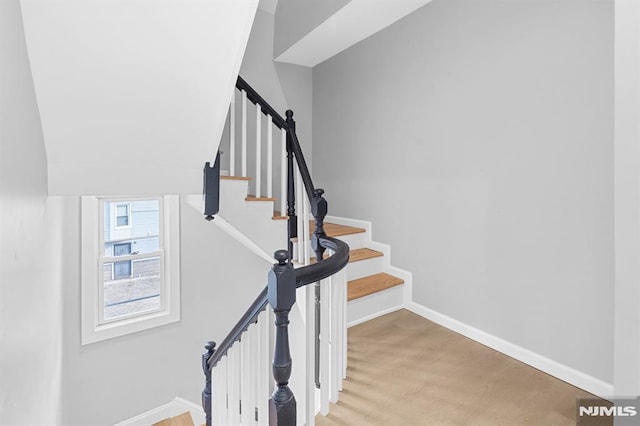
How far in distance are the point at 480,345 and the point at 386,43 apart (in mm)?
2606

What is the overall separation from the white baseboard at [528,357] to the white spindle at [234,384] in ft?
5.10

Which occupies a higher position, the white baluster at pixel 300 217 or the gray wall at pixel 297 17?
the gray wall at pixel 297 17

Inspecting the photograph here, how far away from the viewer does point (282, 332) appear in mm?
1190

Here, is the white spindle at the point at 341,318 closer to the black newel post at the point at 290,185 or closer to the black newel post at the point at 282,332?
the black newel post at the point at 282,332

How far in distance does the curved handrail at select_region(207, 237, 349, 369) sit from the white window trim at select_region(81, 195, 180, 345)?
1.61 meters

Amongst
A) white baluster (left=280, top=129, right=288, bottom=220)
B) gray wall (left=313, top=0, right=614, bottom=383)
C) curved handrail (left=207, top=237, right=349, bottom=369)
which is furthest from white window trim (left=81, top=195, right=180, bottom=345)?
gray wall (left=313, top=0, right=614, bottom=383)

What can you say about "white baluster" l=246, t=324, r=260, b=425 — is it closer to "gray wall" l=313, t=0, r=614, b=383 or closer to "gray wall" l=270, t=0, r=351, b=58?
"gray wall" l=313, t=0, r=614, b=383

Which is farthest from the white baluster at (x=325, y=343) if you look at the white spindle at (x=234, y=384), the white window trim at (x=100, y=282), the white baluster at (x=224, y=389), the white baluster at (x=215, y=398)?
the white window trim at (x=100, y=282)

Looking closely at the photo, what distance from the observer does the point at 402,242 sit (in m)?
2.83

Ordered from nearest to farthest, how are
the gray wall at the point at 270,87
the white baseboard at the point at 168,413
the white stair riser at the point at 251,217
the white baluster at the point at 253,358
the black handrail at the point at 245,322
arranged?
1. the black handrail at the point at 245,322
2. the white baluster at the point at 253,358
3. the white stair riser at the point at 251,217
4. the white baseboard at the point at 168,413
5. the gray wall at the point at 270,87

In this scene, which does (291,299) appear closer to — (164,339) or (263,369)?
(263,369)

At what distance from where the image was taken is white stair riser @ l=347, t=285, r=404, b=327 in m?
2.45

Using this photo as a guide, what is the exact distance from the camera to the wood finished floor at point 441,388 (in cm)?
154

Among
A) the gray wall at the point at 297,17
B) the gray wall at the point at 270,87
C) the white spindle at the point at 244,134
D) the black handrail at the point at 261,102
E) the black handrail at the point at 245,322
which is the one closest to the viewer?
the black handrail at the point at 245,322
